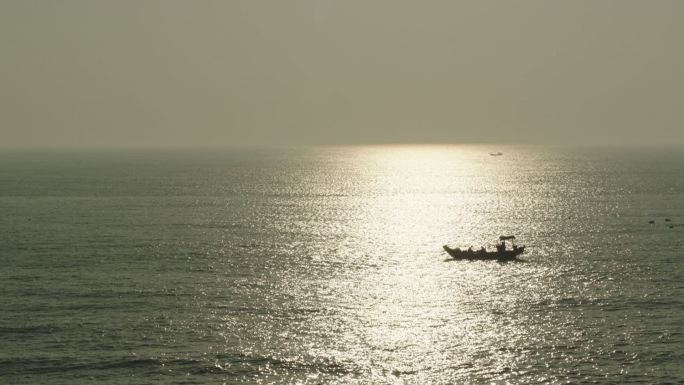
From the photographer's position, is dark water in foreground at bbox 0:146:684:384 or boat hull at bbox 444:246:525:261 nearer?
dark water in foreground at bbox 0:146:684:384

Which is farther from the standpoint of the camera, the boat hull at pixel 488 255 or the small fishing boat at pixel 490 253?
the boat hull at pixel 488 255

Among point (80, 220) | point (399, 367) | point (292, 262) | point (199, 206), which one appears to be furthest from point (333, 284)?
point (199, 206)

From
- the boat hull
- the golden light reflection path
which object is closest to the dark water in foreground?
the golden light reflection path

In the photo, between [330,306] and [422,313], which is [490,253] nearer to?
[422,313]

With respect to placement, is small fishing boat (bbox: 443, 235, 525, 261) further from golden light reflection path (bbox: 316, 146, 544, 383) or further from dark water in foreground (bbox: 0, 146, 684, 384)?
golden light reflection path (bbox: 316, 146, 544, 383)

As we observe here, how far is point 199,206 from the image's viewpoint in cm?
18900

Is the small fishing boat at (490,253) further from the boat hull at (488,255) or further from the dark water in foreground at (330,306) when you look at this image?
the dark water in foreground at (330,306)

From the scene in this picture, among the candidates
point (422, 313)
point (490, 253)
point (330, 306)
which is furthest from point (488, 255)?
point (330, 306)

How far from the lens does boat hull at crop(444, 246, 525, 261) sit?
364 feet

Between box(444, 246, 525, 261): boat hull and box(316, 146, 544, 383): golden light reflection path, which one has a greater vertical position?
box(444, 246, 525, 261): boat hull

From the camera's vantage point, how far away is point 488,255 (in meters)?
113

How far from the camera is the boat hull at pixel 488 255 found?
110938mm

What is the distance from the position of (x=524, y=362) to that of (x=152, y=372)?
30.0 meters

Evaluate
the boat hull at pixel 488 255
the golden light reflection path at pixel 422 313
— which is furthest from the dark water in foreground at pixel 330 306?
Result: the boat hull at pixel 488 255
